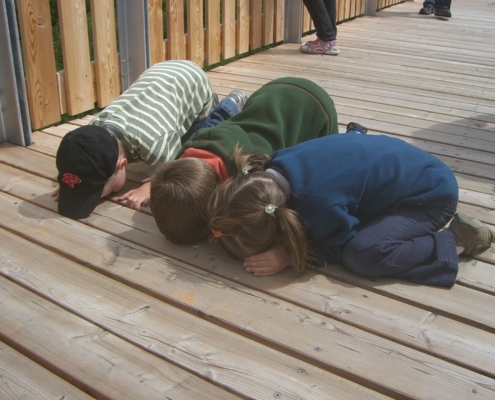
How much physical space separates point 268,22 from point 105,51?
2.48 metres

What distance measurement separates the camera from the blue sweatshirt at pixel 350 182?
202 cm

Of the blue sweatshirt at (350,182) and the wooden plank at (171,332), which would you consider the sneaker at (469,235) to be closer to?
the blue sweatshirt at (350,182)

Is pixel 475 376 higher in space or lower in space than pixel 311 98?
lower

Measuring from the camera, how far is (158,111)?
2779mm

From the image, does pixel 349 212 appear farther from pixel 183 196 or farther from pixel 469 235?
pixel 183 196

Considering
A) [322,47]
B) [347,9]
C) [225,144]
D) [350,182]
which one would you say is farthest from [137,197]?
[347,9]

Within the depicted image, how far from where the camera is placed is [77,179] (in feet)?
7.87

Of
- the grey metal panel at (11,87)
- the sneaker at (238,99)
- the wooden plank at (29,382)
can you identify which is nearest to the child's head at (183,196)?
the wooden plank at (29,382)

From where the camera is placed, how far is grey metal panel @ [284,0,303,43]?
20.0 feet

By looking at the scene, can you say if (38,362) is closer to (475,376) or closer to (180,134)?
(475,376)

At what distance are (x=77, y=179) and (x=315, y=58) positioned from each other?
3746 millimetres

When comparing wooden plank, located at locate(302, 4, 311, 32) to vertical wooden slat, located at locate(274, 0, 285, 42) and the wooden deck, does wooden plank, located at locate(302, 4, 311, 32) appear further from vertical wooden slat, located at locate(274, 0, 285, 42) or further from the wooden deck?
the wooden deck

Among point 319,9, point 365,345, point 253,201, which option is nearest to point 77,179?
point 253,201

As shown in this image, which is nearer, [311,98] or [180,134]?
[311,98]
